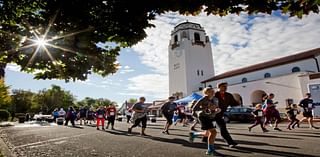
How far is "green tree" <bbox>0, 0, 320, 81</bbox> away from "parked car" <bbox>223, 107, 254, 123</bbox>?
20.2 meters

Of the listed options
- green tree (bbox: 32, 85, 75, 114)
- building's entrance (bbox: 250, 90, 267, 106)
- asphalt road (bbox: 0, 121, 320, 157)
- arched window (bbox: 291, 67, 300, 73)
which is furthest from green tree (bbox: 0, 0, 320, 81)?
green tree (bbox: 32, 85, 75, 114)

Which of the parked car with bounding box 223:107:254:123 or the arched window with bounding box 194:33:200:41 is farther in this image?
the arched window with bounding box 194:33:200:41

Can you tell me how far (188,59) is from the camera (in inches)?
2297

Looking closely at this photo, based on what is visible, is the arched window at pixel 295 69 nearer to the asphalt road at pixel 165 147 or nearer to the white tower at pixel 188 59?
the white tower at pixel 188 59

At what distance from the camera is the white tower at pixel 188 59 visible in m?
57.8

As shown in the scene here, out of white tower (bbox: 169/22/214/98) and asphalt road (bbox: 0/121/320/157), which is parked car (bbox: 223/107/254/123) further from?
white tower (bbox: 169/22/214/98)

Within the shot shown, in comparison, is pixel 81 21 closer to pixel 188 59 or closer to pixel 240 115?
pixel 240 115

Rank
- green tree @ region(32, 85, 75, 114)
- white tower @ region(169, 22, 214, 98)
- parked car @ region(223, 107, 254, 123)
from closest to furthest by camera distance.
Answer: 1. parked car @ region(223, 107, 254, 123)
2. white tower @ region(169, 22, 214, 98)
3. green tree @ region(32, 85, 75, 114)

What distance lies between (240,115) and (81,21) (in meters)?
21.8

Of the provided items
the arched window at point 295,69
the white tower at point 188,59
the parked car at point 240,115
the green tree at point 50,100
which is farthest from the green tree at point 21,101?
the arched window at point 295,69

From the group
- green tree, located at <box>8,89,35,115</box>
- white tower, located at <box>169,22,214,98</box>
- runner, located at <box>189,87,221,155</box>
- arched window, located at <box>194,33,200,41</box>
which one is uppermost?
arched window, located at <box>194,33,200,41</box>

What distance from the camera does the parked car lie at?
74.8 ft

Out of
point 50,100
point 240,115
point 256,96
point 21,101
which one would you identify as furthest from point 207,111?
point 50,100

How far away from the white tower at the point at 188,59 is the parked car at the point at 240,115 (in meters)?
32.8
